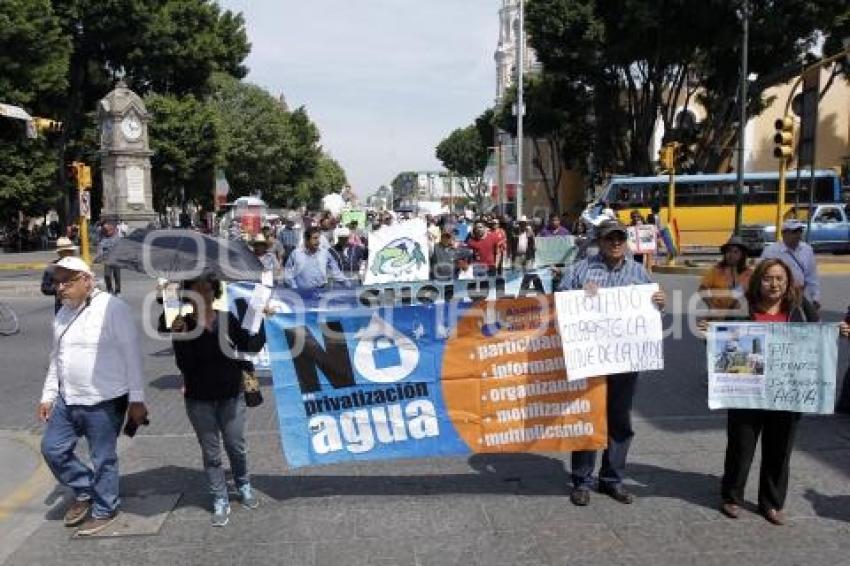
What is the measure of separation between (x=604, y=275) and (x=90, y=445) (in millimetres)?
3381

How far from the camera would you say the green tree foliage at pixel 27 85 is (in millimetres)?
33312

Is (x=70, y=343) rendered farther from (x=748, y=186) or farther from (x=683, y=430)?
(x=748, y=186)

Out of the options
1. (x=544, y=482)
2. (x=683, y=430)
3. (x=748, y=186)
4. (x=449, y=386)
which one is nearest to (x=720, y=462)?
(x=683, y=430)

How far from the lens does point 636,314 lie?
17.2 ft

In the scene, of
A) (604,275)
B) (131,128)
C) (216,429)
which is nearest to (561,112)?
(131,128)

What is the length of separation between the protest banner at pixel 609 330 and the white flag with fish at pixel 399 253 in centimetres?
875

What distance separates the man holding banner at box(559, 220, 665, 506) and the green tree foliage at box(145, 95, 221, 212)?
129 ft

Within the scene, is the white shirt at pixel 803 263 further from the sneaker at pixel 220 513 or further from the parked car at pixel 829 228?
the parked car at pixel 829 228

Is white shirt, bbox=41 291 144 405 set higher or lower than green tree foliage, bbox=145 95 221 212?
lower

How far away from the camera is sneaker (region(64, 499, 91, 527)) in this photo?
16.2 ft

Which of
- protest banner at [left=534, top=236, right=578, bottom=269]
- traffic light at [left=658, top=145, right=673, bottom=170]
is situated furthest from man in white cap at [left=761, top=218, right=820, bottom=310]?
traffic light at [left=658, top=145, right=673, bottom=170]

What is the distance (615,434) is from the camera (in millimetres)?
5238

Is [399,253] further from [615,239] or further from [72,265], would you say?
[72,265]

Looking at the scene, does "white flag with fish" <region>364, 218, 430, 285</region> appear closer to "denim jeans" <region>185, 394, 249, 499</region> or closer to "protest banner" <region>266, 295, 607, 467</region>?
"protest banner" <region>266, 295, 607, 467</region>
